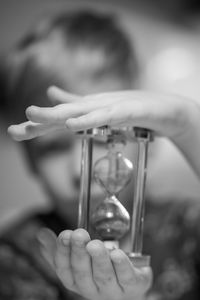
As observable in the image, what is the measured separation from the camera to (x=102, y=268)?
2.41 feet

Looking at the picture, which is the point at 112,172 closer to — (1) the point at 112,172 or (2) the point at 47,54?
(1) the point at 112,172

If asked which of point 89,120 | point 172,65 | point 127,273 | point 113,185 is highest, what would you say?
point 172,65

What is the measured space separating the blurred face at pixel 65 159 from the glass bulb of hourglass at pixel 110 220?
99 cm

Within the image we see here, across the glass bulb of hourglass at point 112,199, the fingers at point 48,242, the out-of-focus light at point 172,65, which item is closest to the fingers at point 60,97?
the glass bulb of hourglass at point 112,199

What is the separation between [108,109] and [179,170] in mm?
1154

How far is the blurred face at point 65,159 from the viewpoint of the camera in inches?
72.7

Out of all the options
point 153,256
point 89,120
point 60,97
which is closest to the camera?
point 89,120

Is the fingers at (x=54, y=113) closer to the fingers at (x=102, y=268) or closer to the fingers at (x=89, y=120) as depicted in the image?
the fingers at (x=89, y=120)

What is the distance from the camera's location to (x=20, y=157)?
1.88m

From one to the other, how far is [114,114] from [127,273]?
222 mm

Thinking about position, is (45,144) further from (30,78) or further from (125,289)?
(125,289)

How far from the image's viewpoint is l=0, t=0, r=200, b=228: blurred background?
1872mm

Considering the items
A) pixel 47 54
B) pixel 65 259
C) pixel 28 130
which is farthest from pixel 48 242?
pixel 47 54

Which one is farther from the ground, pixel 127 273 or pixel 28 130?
pixel 28 130
